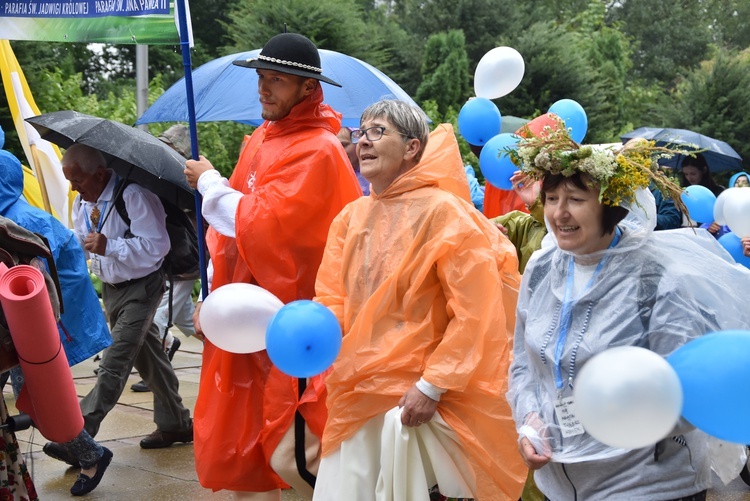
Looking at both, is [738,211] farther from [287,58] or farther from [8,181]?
[8,181]

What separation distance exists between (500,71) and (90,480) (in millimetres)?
3468

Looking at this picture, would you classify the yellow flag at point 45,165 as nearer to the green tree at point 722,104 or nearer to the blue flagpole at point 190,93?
the blue flagpole at point 190,93

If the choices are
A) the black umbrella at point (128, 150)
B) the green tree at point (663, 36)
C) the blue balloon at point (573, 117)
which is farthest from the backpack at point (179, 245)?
the green tree at point (663, 36)

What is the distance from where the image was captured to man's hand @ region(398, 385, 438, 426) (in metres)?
3.44

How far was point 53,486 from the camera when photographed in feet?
18.0

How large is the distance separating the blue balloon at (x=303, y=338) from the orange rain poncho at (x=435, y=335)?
0.94ft

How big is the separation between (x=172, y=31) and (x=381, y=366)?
67.4 inches

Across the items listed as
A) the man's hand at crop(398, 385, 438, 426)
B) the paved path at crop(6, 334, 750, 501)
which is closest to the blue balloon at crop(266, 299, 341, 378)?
the man's hand at crop(398, 385, 438, 426)

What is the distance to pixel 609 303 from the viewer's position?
114 inches

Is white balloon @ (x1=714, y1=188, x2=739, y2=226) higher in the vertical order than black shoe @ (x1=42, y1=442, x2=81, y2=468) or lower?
higher

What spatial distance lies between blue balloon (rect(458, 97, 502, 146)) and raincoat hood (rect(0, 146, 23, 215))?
2.68m

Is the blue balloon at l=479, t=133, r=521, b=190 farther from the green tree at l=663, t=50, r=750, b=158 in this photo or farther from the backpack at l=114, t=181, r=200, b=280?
the green tree at l=663, t=50, r=750, b=158

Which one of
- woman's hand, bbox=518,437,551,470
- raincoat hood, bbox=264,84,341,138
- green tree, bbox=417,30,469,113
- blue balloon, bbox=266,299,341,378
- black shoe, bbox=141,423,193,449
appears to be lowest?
black shoe, bbox=141,423,193,449

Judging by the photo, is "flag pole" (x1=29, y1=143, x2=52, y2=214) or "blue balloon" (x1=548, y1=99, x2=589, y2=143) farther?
"flag pole" (x1=29, y1=143, x2=52, y2=214)
